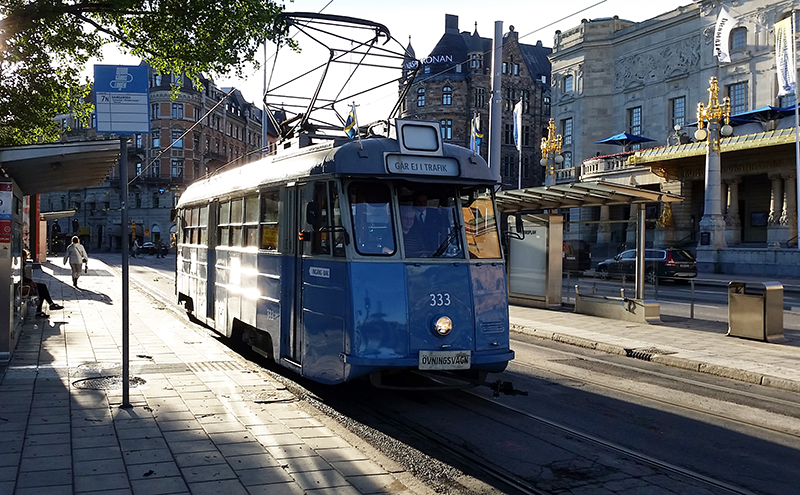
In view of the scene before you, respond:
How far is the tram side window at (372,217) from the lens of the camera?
787 centimetres

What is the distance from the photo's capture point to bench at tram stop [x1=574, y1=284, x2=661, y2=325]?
16844 mm

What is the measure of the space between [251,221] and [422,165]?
3.33 metres

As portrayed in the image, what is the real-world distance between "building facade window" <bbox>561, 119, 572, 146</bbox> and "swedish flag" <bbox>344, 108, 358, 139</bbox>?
5359 cm

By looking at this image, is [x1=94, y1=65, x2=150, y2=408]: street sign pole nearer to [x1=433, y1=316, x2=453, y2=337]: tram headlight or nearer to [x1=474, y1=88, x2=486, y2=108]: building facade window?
[x1=433, y1=316, x2=453, y2=337]: tram headlight

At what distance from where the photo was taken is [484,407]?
27.3 feet

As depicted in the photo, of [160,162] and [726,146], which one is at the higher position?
[160,162]

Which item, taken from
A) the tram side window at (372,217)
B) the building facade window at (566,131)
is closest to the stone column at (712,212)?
the building facade window at (566,131)

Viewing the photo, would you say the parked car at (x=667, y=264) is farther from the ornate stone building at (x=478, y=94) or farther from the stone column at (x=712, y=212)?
the ornate stone building at (x=478, y=94)

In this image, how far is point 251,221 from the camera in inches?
411

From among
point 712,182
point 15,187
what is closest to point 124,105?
point 15,187

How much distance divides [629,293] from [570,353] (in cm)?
753

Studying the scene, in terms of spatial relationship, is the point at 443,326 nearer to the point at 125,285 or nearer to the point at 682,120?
the point at 125,285

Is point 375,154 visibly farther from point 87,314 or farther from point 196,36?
point 87,314

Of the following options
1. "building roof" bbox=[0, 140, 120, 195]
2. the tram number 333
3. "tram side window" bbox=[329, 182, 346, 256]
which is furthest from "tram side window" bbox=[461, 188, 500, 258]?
"building roof" bbox=[0, 140, 120, 195]
